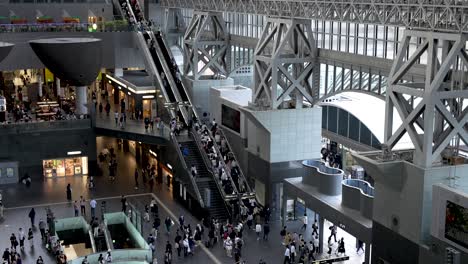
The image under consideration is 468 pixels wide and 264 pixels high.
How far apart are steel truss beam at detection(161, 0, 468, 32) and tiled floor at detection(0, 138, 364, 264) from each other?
10.9 meters

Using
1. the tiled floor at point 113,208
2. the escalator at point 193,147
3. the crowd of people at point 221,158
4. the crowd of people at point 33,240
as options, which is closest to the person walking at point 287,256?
the tiled floor at point 113,208

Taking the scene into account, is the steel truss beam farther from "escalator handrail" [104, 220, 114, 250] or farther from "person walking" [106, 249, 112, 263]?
"person walking" [106, 249, 112, 263]

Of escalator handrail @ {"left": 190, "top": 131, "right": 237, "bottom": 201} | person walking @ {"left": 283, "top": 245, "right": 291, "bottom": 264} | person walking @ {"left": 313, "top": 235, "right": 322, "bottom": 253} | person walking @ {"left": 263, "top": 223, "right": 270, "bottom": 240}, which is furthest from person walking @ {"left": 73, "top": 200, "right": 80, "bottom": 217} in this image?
person walking @ {"left": 313, "top": 235, "right": 322, "bottom": 253}

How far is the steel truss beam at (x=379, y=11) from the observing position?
23.7 meters

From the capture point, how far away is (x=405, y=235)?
2617 cm

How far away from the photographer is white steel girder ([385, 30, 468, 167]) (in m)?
24.3

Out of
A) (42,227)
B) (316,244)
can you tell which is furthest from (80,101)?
(316,244)

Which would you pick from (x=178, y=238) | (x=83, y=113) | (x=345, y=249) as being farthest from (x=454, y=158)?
(x=83, y=113)

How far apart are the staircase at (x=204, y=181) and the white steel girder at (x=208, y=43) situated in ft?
25.6

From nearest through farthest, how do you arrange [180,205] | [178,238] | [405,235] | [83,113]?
[405,235], [178,238], [180,205], [83,113]

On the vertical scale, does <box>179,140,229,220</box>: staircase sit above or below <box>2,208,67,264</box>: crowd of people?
above

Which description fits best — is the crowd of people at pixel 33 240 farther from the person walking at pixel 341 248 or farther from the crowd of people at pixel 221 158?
the person walking at pixel 341 248

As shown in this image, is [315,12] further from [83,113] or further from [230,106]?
[83,113]

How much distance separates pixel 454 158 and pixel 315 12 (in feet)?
36.7
